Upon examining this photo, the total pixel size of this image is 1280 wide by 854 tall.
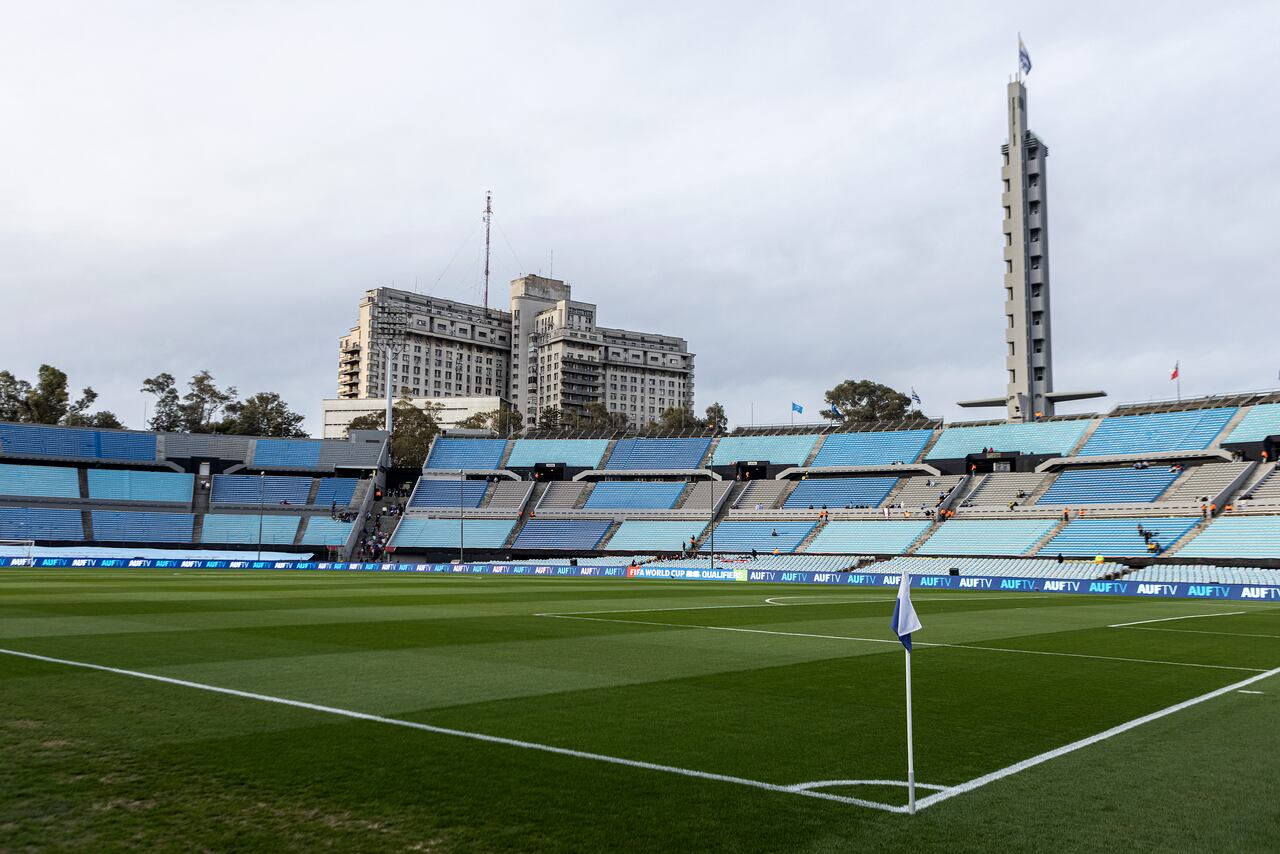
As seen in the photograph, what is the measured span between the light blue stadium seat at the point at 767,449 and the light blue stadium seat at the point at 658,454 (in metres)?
2.19

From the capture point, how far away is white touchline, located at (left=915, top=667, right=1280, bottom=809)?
834cm

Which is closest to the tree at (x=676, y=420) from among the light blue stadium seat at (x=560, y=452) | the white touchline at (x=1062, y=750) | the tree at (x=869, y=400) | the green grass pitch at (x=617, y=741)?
the tree at (x=869, y=400)

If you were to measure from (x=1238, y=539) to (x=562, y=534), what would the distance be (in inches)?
2146

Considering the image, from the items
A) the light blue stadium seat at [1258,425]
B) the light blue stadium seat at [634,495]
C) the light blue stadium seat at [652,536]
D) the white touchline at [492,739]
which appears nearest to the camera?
the white touchline at [492,739]

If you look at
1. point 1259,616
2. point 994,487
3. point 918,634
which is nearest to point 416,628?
point 918,634

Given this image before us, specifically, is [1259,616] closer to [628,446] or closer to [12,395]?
[628,446]

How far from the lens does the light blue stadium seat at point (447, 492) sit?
9688 centimetres

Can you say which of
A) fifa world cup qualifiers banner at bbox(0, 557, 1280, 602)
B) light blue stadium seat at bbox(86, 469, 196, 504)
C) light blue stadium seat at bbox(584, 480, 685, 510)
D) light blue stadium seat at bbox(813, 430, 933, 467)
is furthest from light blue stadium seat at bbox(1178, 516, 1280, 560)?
light blue stadium seat at bbox(86, 469, 196, 504)

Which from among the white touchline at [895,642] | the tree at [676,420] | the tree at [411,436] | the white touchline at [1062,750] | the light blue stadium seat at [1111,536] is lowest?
the white touchline at [895,642]

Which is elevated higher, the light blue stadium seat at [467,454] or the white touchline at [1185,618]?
the light blue stadium seat at [467,454]

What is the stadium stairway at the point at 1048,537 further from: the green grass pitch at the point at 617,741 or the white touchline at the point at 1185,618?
the green grass pitch at the point at 617,741

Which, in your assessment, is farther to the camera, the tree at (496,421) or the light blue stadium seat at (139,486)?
the tree at (496,421)

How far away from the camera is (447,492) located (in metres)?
98.6

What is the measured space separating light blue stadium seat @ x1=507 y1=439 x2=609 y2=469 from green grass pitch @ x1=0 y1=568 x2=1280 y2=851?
78381mm
